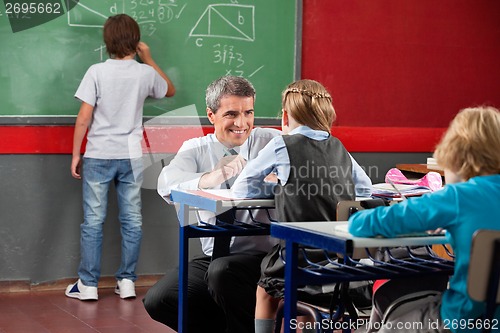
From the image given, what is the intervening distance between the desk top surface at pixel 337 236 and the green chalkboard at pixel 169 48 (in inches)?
119

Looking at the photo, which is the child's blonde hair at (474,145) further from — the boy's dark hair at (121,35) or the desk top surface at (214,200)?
the boy's dark hair at (121,35)

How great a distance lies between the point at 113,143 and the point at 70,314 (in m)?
1.06

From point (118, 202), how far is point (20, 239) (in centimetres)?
64

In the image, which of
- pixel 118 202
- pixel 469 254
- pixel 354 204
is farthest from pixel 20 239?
pixel 469 254

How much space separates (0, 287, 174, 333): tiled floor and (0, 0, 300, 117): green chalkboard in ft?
3.68

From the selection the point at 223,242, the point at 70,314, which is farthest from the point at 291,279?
the point at 70,314

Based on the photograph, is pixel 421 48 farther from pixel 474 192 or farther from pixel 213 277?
pixel 474 192

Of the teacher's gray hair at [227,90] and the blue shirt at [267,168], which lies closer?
the blue shirt at [267,168]

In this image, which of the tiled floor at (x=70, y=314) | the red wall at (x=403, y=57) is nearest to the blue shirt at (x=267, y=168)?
the tiled floor at (x=70, y=314)

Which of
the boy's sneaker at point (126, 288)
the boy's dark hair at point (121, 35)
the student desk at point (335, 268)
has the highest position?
the boy's dark hair at point (121, 35)

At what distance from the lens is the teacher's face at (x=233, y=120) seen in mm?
3688

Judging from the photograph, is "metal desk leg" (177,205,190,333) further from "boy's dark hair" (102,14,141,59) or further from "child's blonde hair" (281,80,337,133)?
"boy's dark hair" (102,14,141,59)

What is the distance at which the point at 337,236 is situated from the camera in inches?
94.0

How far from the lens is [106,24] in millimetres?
5137
